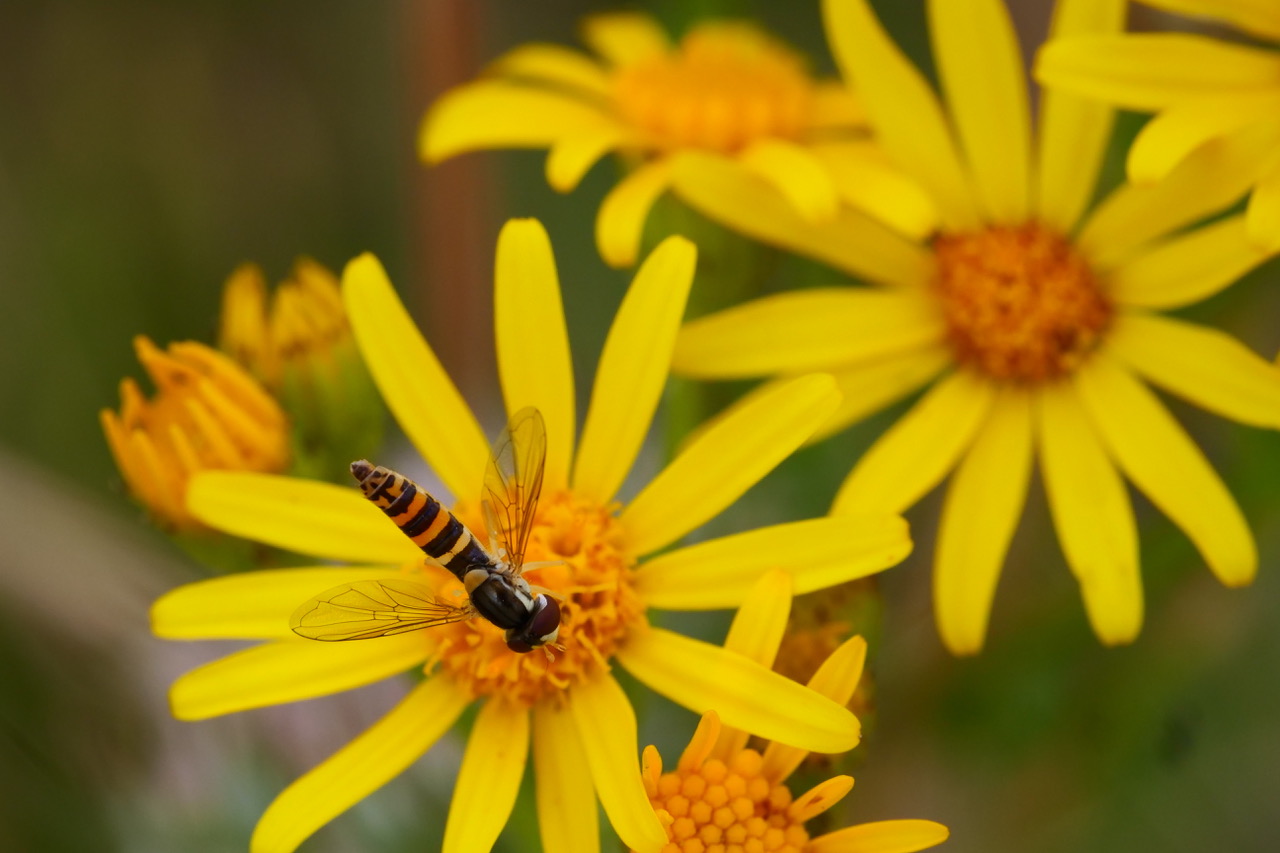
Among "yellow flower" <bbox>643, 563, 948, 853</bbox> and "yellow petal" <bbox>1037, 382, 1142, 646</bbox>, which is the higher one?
"yellow petal" <bbox>1037, 382, 1142, 646</bbox>

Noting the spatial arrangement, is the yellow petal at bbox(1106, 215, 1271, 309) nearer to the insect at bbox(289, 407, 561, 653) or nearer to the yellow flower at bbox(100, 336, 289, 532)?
the insect at bbox(289, 407, 561, 653)

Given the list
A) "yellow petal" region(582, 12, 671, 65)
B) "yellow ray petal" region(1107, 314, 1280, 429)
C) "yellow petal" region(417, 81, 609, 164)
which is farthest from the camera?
"yellow petal" region(582, 12, 671, 65)

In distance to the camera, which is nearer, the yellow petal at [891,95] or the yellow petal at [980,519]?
the yellow petal at [980,519]

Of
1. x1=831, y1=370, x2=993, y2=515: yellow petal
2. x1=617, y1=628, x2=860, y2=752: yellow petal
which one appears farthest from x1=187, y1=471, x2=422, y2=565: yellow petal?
x1=831, y1=370, x2=993, y2=515: yellow petal

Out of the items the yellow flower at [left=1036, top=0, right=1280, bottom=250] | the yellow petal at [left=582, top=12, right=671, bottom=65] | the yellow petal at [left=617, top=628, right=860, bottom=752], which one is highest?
the yellow petal at [left=582, top=12, right=671, bottom=65]

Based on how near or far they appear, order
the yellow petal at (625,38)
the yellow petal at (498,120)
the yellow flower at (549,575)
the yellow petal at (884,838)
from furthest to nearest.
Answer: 1. the yellow petal at (625,38)
2. the yellow petal at (498,120)
3. the yellow flower at (549,575)
4. the yellow petal at (884,838)

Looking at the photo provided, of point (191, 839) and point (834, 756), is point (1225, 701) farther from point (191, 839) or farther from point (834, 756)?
point (191, 839)

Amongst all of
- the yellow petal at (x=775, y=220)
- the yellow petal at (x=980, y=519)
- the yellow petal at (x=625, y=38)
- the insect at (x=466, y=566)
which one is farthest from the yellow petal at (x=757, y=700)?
the yellow petal at (x=625, y=38)

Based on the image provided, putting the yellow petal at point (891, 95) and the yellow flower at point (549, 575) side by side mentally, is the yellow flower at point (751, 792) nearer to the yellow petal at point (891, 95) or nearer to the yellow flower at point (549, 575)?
the yellow flower at point (549, 575)
